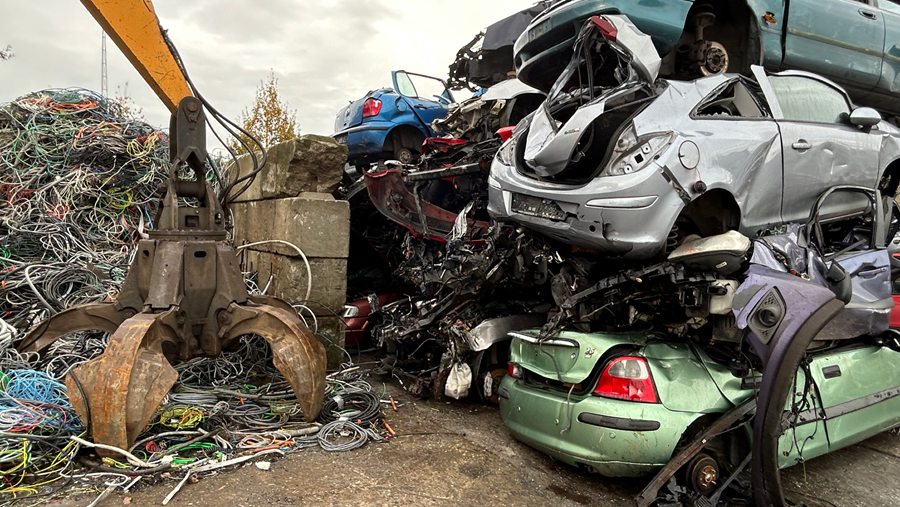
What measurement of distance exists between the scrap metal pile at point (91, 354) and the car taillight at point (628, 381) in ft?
5.74

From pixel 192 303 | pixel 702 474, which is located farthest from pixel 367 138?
pixel 702 474

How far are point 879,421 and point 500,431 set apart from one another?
251cm

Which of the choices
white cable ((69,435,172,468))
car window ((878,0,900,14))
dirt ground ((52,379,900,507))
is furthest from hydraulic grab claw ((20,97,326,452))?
car window ((878,0,900,14))

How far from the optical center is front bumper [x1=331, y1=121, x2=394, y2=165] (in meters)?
8.25

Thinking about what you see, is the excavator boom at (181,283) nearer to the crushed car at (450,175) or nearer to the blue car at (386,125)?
the crushed car at (450,175)

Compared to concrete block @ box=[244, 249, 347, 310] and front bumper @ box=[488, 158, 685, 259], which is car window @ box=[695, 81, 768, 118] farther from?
concrete block @ box=[244, 249, 347, 310]

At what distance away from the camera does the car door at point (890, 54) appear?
5.89 metres

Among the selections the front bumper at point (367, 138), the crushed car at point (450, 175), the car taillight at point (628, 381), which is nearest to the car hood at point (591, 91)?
the car taillight at point (628, 381)

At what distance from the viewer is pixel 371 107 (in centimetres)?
830

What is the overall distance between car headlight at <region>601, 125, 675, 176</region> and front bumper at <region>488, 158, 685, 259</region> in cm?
6

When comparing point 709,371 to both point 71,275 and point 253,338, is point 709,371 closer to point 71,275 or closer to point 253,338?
point 253,338

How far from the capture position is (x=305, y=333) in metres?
3.76

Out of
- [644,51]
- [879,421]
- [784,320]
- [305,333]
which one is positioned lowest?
[879,421]

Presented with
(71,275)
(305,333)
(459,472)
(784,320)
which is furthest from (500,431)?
(71,275)
